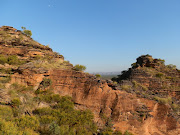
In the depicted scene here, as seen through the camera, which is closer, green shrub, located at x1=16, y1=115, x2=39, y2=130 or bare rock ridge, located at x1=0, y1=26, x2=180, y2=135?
green shrub, located at x1=16, y1=115, x2=39, y2=130

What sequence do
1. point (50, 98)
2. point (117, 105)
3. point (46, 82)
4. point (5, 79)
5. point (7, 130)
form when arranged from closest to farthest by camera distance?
point (7, 130)
point (5, 79)
point (50, 98)
point (117, 105)
point (46, 82)

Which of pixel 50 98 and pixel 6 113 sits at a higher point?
pixel 50 98

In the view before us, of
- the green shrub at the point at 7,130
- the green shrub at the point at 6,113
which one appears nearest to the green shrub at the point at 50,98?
the green shrub at the point at 6,113

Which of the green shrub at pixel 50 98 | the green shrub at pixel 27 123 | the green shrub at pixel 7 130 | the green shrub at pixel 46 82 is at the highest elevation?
the green shrub at pixel 46 82

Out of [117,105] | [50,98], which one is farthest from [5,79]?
[117,105]

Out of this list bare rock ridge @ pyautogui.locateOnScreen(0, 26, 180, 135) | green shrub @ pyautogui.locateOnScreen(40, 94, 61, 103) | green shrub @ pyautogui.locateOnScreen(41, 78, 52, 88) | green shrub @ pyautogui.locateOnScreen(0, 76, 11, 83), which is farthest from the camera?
green shrub @ pyautogui.locateOnScreen(41, 78, 52, 88)

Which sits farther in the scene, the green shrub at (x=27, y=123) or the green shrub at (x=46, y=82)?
the green shrub at (x=46, y=82)

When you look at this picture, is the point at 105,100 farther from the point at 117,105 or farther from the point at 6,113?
the point at 6,113

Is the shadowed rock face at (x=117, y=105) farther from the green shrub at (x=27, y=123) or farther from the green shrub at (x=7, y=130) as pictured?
the green shrub at (x=7, y=130)

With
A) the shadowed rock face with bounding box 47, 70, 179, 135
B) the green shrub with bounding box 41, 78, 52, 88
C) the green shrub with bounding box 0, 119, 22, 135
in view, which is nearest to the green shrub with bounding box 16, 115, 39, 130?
the green shrub with bounding box 0, 119, 22, 135

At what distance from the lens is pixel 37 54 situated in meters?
16.8

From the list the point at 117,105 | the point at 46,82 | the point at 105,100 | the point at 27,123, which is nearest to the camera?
the point at 27,123

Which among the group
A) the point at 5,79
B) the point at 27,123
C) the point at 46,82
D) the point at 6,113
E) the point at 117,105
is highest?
the point at 5,79

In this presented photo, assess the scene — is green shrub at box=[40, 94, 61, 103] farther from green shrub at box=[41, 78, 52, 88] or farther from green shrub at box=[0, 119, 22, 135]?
green shrub at box=[0, 119, 22, 135]
